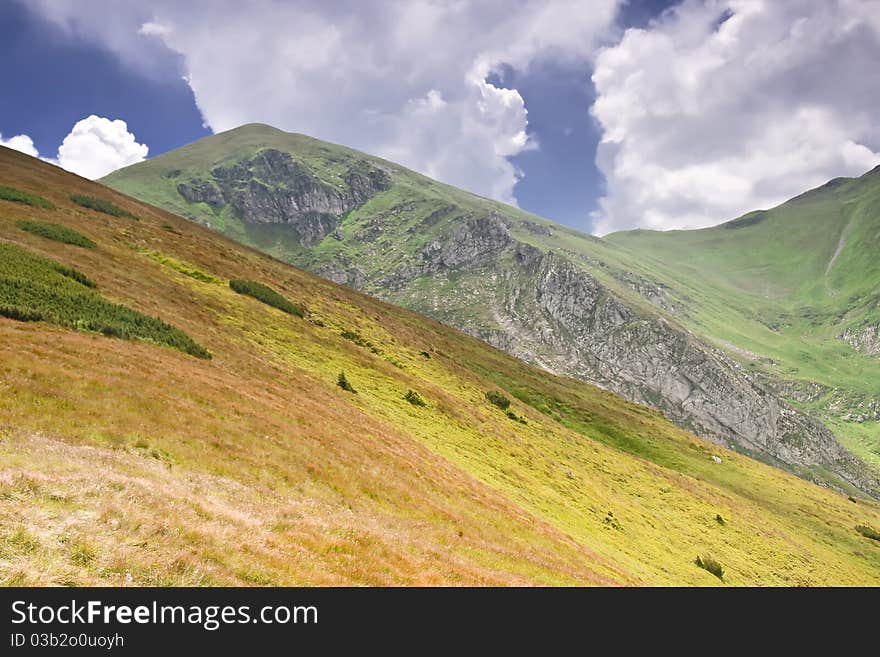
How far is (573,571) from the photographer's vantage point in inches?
730

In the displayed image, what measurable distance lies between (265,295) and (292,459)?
30.7 metres

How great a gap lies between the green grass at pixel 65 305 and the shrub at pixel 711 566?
37.1 m

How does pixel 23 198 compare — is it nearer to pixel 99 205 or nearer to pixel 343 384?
pixel 99 205

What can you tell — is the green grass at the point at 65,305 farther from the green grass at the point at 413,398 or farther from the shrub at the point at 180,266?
the green grass at the point at 413,398

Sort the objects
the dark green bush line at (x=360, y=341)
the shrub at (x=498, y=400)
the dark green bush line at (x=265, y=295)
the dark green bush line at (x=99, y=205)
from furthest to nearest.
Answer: the shrub at (x=498, y=400) < the dark green bush line at (x=99, y=205) < the dark green bush line at (x=360, y=341) < the dark green bush line at (x=265, y=295)

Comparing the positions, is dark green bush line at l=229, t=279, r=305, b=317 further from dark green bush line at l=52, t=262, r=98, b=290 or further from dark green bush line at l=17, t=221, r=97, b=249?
dark green bush line at l=52, t=262, r=98, b=290

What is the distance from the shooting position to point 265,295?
45156mm

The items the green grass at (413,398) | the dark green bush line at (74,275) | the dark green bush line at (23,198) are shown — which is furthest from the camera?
the dark green bush line at (23,198)

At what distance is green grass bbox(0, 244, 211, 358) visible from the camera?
21.4 m

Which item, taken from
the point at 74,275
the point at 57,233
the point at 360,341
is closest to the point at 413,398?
the point at 360,341

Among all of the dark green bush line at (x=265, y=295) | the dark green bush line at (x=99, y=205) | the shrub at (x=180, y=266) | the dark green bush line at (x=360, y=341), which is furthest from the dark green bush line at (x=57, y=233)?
the dark green bush line at (x=360, y=341)

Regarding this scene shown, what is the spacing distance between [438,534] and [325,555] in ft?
23.8

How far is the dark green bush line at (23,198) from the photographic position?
1501 inches

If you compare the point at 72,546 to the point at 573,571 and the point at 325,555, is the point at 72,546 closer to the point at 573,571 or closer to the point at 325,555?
the point at 325,555
